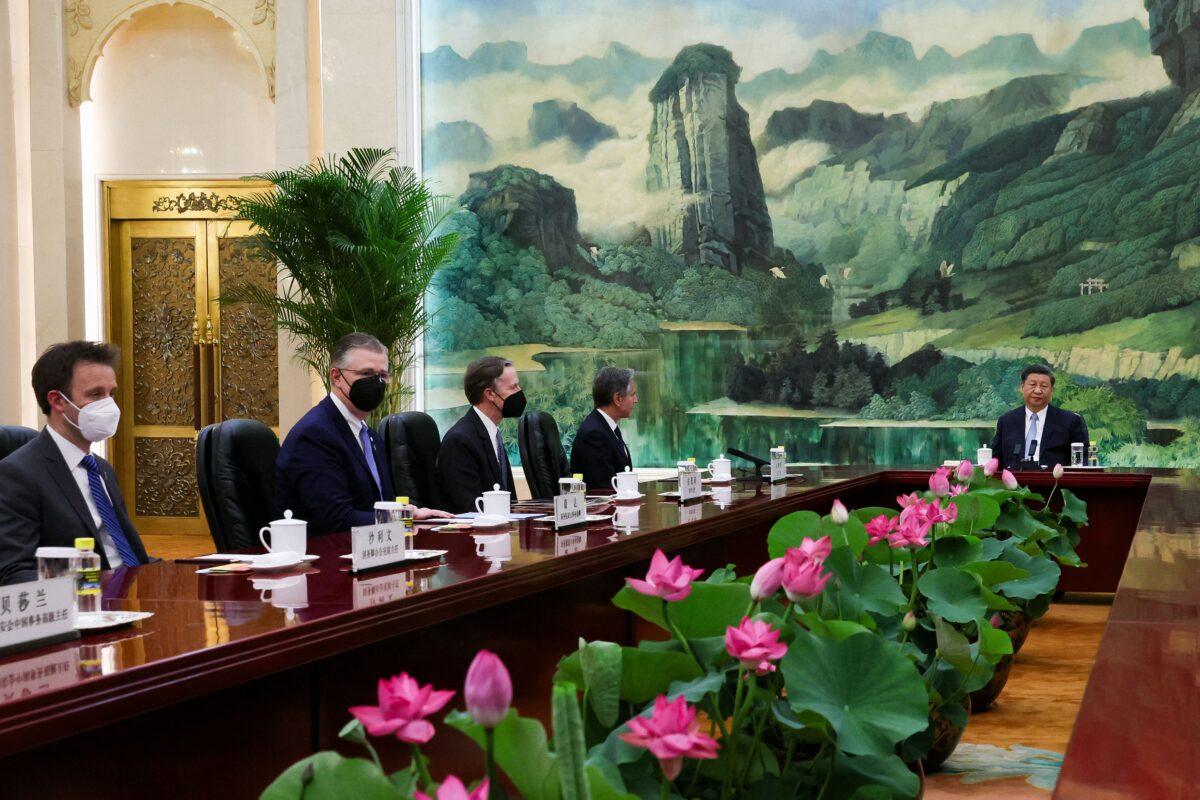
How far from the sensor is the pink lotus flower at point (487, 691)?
2.34 feet

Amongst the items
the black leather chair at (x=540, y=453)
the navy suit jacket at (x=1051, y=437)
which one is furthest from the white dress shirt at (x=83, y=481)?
the navy suit jacket at (x=1051, y=437)

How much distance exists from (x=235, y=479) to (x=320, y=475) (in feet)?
0.82

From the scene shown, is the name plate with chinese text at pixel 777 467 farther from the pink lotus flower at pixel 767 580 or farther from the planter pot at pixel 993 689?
the pink lotus flower at pixel 767 580

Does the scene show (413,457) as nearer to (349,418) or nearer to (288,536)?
(349,418)

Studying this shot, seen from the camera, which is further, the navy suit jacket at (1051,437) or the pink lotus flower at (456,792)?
the navy suit jacket at (1051,437)

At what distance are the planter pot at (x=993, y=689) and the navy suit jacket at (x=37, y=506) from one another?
2697mm

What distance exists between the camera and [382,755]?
6.84ft

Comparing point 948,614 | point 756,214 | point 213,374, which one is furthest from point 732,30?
point 948,614

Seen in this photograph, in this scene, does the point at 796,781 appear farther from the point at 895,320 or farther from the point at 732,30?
the point at 732,30

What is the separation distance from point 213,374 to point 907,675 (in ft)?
29.4

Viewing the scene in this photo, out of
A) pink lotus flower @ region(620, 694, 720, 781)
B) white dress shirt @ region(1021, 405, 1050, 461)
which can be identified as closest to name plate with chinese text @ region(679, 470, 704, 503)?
white dress shirt @ region(1021, 405, 1050, 461)

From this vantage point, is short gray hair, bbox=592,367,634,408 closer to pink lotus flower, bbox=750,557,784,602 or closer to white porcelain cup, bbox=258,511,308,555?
white porcelain cup, bbox=258,511,308,555

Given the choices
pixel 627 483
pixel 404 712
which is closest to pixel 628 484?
pixel 627 483

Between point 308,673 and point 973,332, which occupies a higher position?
point 973,332
